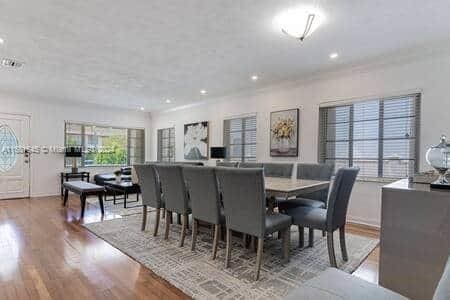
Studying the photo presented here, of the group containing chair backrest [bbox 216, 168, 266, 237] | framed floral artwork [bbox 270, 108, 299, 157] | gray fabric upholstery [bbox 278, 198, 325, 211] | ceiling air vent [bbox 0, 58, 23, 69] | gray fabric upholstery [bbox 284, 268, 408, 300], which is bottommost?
gray fabric upholstery [bbox 278, 198, 325, 211]

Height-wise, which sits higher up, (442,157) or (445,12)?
(445,12)

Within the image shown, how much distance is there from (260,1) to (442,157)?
1.96m

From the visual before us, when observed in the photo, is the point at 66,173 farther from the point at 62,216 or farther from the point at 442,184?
the point at 442,184

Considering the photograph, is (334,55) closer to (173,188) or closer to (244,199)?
(244,199)

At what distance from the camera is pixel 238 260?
2705 mm

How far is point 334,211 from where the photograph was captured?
2498mm

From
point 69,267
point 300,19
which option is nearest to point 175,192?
point 69,267

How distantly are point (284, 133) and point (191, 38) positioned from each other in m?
2.77

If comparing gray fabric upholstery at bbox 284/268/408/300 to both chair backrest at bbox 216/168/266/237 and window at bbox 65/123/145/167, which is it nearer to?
chair backrest at bbox 216/168/266/237

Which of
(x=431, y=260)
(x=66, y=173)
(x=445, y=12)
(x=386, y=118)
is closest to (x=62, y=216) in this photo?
(x=66, y=173)

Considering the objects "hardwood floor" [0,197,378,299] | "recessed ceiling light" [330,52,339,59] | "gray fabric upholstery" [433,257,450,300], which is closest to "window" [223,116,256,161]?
"recessed ceiling light" [330,52,339,59]

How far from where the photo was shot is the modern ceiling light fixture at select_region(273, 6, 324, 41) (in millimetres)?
2539

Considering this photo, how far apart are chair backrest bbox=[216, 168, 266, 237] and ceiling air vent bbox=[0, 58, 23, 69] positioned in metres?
3.99

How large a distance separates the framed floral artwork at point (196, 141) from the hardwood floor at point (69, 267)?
145 inches
